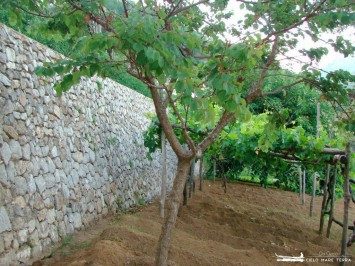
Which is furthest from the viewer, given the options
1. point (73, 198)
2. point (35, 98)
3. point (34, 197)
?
point (73, 198)

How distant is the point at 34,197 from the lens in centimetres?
502

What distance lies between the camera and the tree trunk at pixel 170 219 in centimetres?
391

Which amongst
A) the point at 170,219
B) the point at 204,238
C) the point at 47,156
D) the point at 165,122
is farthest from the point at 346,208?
the point at 47,156

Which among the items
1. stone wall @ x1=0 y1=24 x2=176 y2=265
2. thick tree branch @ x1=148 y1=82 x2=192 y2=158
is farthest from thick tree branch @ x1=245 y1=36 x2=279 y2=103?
stone wall @ x1=0 y1=24 x2=176 y2=265

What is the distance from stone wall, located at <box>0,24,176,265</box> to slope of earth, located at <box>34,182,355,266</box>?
1.15 feet

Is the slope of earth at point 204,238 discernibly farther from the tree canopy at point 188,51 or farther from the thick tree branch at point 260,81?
the thick tree branch at point 260,81

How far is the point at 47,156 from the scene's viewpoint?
5.59 metres

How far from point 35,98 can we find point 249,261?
3456mm

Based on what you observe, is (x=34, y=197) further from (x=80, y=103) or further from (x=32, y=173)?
(x=80, y=103)

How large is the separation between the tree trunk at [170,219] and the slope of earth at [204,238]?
42cm

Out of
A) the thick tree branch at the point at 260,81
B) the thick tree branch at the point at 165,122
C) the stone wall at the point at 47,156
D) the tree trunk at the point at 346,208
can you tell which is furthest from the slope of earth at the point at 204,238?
the thick tree branch at the point at 260,81

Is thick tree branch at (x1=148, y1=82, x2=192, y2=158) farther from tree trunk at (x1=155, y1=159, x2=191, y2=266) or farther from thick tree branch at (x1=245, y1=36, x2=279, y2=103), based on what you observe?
thick tree branch at (x1=245, y1=36, x2=279, y2=103)

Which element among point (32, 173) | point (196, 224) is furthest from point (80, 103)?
point (196, 224)

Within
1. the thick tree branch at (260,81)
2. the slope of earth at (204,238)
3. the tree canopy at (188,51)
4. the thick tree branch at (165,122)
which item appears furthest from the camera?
the slope of earth at (204,238)
